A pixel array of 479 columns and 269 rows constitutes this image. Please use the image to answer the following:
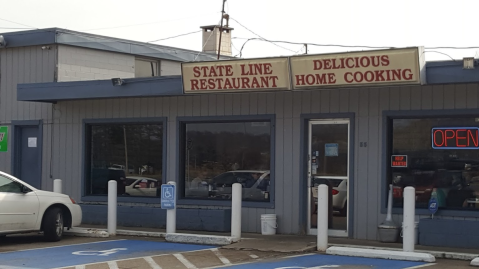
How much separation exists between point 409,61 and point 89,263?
6306 millimetres

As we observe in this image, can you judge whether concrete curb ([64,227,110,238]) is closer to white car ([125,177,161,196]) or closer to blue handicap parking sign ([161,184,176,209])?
blue handicap parking sign ([161,184,176,209])

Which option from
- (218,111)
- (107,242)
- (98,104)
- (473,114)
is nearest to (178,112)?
(218,111)

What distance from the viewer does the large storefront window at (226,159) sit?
15250 mm

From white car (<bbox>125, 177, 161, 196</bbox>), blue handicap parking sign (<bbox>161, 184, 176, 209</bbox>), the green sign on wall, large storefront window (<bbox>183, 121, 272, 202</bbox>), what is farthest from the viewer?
the green sign on wall

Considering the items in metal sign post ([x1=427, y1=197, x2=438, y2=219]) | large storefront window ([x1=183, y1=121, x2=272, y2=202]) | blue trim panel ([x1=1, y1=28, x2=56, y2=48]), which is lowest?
metal sign post ([x1=427, y1=197, x2=438, y2=219])

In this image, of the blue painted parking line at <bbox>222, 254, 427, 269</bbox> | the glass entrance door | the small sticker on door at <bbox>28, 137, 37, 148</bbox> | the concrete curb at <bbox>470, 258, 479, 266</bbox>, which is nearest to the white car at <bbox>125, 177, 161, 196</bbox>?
the small sticker on door at <bbox>28, 137, 37, 148</bbox>

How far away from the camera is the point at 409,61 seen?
40.4 ft

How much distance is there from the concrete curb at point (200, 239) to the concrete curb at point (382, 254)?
2.10m

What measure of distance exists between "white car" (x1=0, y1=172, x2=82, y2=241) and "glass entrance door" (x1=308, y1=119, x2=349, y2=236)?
4.90m

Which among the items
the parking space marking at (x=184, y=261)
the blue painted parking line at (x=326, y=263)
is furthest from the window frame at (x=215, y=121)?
the parking space marking at (x=184, y=261)

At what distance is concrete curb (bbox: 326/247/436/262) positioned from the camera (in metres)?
11.4

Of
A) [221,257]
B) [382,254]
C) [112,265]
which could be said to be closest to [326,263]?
[382,254]

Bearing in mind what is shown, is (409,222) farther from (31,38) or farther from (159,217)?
(31,38)

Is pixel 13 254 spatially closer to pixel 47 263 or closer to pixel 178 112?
pixel 47 263
